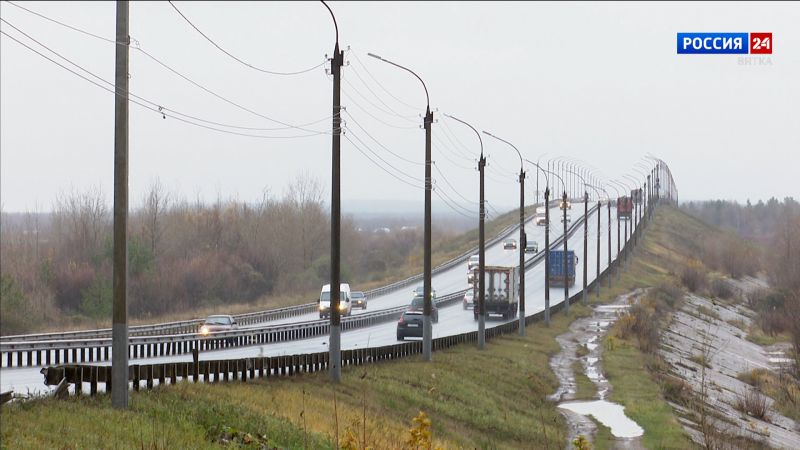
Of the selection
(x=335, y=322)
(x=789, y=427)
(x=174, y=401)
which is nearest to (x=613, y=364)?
(x=789, y=427)

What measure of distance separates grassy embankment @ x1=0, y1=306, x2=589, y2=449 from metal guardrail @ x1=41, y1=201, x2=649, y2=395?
20.7 inches

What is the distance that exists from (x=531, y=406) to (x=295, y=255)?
83403 mm

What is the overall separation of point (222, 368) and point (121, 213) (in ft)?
30.8

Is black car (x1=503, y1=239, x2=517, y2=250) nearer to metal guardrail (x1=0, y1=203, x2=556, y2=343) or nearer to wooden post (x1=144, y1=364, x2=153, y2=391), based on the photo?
metal guardrail (x1=0, y1=203, x2=556, y2=343)

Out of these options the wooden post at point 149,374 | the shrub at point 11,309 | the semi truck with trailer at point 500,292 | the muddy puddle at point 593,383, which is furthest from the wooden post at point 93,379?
the semi truck with trailer at point 500,292

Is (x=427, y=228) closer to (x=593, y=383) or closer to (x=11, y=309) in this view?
(x=593, y=383)

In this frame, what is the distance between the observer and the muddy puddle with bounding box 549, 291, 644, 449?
36.7m

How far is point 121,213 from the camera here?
2042cm

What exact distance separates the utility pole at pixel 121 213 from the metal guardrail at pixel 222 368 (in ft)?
2.34

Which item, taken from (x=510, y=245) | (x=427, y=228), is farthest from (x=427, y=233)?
(x=510, y=245)

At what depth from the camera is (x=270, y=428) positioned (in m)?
21.7

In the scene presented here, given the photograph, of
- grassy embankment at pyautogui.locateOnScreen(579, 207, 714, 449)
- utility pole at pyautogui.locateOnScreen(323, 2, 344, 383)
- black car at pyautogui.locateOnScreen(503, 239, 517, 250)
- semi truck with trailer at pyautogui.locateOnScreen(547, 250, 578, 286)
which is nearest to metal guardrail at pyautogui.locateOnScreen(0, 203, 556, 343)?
black car at pyautogui.locateOnScreen(503, 239, 517, 250)

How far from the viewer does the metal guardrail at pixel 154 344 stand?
144ft

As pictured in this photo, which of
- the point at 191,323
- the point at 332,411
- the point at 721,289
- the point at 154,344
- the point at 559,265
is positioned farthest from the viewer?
the point at 721,289
